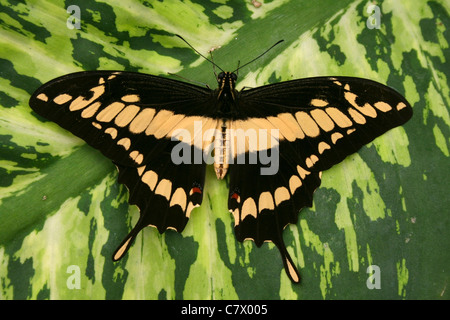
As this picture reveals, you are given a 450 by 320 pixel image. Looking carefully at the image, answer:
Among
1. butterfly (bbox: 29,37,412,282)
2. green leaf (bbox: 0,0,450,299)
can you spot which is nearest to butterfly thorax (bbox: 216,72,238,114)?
butterfly (bbox: 29,37,412,282)

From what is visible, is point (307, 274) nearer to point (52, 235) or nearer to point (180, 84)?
point (180, 84)

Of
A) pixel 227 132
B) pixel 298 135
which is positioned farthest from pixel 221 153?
pixel 298 135

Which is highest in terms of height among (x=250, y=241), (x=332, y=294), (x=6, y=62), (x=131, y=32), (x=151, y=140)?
(x=131, y=32)

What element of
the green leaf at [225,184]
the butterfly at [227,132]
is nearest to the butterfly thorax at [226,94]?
the butterfly at [227,132]

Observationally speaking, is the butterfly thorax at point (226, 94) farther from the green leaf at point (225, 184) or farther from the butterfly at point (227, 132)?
the green leaf at point (225, 184)

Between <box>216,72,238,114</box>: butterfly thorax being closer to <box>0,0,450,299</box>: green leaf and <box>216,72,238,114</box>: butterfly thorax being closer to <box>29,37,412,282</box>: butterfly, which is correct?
<box>29,37,412,282</box>: butterfly

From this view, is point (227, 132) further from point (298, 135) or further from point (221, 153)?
point (298, 135)

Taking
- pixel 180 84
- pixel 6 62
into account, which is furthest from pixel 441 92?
pixel 6 62
